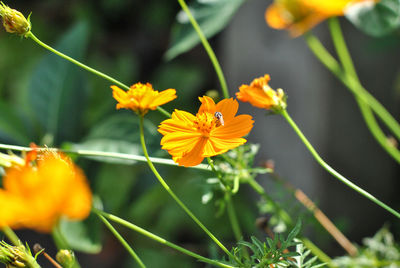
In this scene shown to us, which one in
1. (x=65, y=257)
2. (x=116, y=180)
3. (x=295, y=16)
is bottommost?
(x=65, y=257)

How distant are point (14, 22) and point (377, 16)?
0.42 m

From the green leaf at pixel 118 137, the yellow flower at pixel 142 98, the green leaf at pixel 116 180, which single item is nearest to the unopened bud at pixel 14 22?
the yellow flower at pixel 142 98

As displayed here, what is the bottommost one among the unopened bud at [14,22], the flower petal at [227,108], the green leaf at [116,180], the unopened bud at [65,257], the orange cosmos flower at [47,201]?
the unopened bud at [65,257]

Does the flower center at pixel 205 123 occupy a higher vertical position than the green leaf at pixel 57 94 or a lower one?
lower

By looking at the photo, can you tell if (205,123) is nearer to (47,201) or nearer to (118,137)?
(47,201)

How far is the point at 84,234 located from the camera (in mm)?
730

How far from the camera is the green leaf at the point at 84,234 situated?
704 mm

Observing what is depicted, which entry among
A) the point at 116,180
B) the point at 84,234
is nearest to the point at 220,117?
the point at 84,234

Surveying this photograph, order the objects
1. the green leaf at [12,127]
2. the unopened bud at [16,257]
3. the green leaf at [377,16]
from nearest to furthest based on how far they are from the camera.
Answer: the unopened bud at [16,257]
the green leaf at [377,16]
the green leaf at [12,127]

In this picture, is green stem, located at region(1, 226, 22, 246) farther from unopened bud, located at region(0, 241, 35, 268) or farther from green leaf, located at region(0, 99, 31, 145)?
green leaf, located at region(0, 99, 31, 145)

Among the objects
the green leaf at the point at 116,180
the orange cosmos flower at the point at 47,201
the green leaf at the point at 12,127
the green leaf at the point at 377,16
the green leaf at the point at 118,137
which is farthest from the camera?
the green leaf at the point at 116,180

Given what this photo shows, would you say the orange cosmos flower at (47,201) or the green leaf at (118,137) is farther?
the green leaf at (118,137)

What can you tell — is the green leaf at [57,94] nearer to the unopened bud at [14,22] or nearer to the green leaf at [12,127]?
the green leaf at [12,127]

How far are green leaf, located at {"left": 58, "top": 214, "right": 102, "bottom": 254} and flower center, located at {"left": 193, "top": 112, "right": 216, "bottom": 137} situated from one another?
0.37m
